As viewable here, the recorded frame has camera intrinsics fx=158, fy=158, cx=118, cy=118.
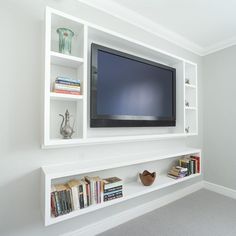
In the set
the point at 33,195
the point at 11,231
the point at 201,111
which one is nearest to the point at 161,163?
the point at 201,111

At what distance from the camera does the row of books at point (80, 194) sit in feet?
4.08

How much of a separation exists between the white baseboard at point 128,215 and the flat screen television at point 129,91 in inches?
41.2

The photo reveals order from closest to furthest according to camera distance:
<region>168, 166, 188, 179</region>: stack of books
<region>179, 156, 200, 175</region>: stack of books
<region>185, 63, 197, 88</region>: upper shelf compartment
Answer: <region>168, 166, 188, 179</region>: stack of books, <region>179, 156, 200, 175</region>: stack of books, <region>185, 63, 197, 88</region>: upper shelf compartment

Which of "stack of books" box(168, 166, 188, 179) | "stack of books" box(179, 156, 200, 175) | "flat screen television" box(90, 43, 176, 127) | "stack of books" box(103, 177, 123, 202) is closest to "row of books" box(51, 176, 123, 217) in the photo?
"stack of books" box(103, 177, 123, 202)

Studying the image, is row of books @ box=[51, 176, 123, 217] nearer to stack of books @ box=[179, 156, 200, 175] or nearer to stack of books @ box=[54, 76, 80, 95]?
stack of books @ box=[54, 76, 80, 95]

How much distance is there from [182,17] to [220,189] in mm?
2715

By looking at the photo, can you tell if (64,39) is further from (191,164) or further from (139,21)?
(191,164)

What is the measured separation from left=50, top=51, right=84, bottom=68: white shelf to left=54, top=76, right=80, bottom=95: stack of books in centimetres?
17

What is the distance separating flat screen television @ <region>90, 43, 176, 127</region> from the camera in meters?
1.60

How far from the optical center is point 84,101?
137cm

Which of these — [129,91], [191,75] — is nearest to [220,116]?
[191,75]

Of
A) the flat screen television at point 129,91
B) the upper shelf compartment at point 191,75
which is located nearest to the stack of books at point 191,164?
the flat screen television at point 129,91

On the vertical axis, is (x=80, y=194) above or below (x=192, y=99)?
below

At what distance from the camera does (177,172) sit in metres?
2.13
